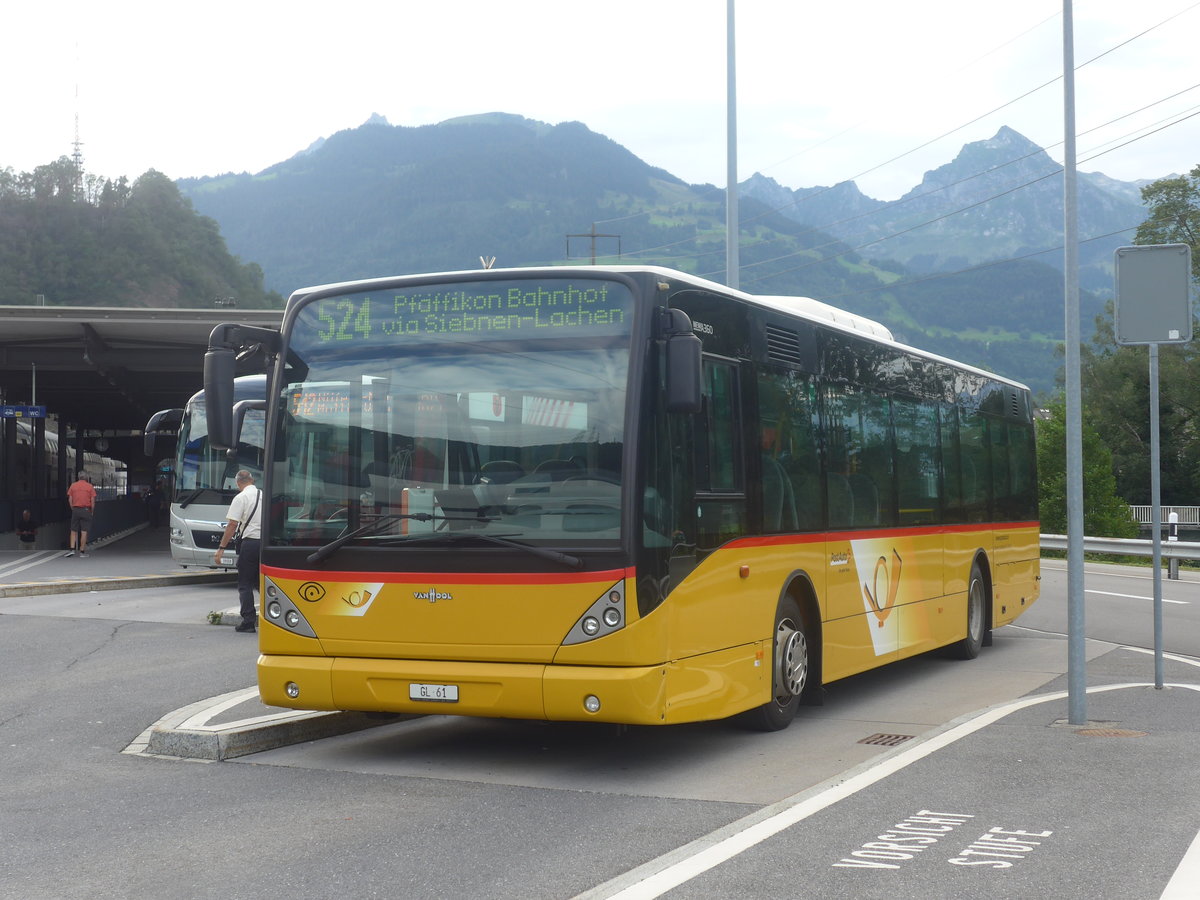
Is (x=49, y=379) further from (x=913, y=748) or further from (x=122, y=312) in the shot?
(x=913, y=748)

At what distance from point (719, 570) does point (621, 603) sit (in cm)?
102

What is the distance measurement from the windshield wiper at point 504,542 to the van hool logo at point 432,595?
0.93 ft

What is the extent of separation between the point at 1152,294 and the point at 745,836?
6.23 meters

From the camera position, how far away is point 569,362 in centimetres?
812

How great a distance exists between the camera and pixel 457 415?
8.20 m

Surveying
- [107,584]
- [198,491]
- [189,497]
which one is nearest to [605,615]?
[107,584]

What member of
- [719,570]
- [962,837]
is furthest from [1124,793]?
[719,570]

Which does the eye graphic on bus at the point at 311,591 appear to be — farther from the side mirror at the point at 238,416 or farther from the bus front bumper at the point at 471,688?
the side mirror at the point at 238,416

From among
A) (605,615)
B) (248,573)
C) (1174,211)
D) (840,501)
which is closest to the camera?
(605,615)

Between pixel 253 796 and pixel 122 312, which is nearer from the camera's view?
pixel 253 796

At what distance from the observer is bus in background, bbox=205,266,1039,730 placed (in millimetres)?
7797

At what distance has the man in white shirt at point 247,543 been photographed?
15.7m

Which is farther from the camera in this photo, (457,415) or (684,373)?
(457,415)

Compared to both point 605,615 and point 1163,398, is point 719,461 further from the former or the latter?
point 1163,398
